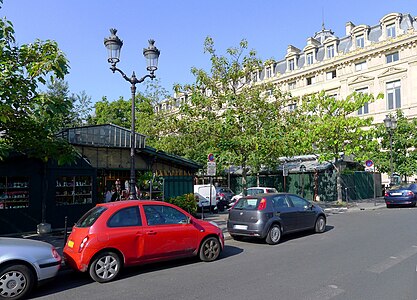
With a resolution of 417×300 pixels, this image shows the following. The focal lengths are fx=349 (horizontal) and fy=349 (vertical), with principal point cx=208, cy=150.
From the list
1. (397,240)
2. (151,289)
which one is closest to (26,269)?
(151,289)

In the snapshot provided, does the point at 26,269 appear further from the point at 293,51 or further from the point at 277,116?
the point at 293,51

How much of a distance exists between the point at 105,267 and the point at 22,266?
143 cm

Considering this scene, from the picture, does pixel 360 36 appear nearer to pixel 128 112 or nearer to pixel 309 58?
pixel 309 58

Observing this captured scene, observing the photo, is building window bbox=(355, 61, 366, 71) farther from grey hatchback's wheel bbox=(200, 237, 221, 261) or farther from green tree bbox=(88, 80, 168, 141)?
grey hatchback's wheel bbox=(200, 237, 221, 261)

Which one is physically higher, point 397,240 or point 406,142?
point 406,142

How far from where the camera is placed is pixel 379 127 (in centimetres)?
2930

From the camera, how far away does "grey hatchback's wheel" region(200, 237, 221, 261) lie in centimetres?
790

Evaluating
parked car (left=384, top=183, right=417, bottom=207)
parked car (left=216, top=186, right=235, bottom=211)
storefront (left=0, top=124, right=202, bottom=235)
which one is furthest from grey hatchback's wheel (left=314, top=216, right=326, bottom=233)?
parked car (left=384, top=183, right=417, bottom=207)

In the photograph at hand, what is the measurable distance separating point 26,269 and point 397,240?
920 centimetres

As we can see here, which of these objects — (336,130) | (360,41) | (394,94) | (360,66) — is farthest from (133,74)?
(360,41)

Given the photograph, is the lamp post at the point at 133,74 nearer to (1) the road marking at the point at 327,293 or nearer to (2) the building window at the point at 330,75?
(1) the road marking at the point at 327,293

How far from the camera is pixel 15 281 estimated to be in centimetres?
560

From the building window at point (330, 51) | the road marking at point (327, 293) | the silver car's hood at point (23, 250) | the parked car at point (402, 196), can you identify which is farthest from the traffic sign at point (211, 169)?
the building window at point (330, 51)

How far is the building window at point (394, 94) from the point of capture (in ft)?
123
